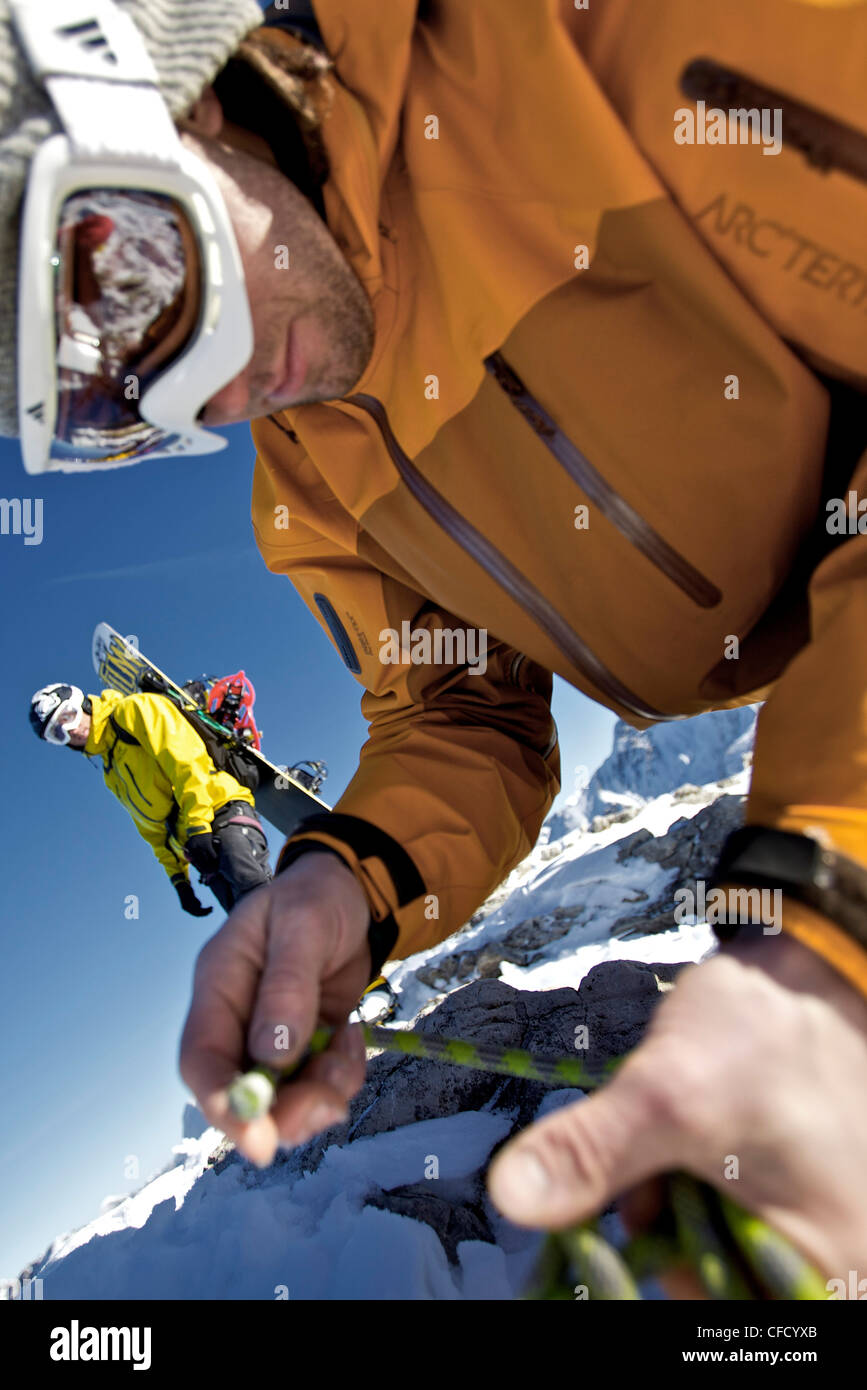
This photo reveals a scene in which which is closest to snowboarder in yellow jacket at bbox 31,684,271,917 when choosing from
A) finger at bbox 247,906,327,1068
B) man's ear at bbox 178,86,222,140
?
finger at bbox 247,906,327,1068

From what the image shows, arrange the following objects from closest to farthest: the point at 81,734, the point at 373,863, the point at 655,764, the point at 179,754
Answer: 1. the point at 373,863
2. the point at 179,754
3. the point at 81,734
4. the point at 655,764

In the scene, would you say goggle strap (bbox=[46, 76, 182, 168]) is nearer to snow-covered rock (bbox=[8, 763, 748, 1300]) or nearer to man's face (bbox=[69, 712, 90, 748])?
snow-covered rock (bbox=[8, 763, 748, 1300])

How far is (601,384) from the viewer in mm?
1675

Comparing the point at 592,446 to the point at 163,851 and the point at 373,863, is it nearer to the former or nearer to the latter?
the point at 373,863

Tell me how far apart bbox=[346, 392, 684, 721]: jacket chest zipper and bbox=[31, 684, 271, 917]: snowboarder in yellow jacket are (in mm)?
4791

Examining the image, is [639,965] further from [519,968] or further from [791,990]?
[519,968]

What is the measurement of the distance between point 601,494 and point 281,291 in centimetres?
84

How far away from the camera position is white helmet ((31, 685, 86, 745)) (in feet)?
22.5

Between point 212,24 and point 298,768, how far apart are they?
738 centimetres

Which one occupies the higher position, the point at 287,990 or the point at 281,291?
the point at 281,291

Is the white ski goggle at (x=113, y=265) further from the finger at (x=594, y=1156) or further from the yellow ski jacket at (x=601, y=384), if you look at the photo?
the finger at (x=594, y=1156)

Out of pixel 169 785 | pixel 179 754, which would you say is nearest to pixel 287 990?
pixel 179 754

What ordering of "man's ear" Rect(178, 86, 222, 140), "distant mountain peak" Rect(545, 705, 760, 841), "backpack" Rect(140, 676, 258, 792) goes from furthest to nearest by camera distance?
"distant mountain peak" Rect(545, 705, 760, 841) → "backpack" Rect(140, 676, 258, 792) → "man's ear" Rect(178, 86, 222, 140)

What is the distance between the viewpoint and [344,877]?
1755 millimetres
